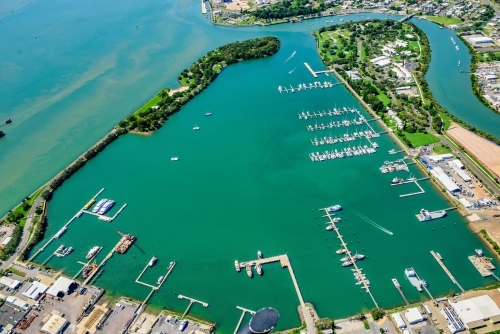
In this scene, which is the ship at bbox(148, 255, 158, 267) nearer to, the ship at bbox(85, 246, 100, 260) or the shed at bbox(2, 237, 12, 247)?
the ship at bbox(85, 246, 100, 260)

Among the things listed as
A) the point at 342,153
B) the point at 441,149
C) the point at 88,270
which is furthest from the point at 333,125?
the point at 88,270

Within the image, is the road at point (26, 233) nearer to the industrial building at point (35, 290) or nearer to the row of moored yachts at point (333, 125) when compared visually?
the industrial building at point (35, 290)

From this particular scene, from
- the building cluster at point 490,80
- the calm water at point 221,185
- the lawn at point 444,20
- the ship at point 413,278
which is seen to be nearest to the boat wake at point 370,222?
the calm water at point 221,185

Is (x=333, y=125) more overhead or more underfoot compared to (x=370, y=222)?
more overhead

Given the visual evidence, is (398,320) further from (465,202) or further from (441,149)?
(441,149)

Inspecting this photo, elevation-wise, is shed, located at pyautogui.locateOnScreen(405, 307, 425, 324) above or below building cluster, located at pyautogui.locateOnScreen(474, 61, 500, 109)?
below

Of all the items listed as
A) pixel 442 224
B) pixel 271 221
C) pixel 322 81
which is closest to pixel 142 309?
pixel 271 221

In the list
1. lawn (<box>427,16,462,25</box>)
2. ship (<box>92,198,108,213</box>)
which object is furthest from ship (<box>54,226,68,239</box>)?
lawn (<box>427,16,462,25</box>)
